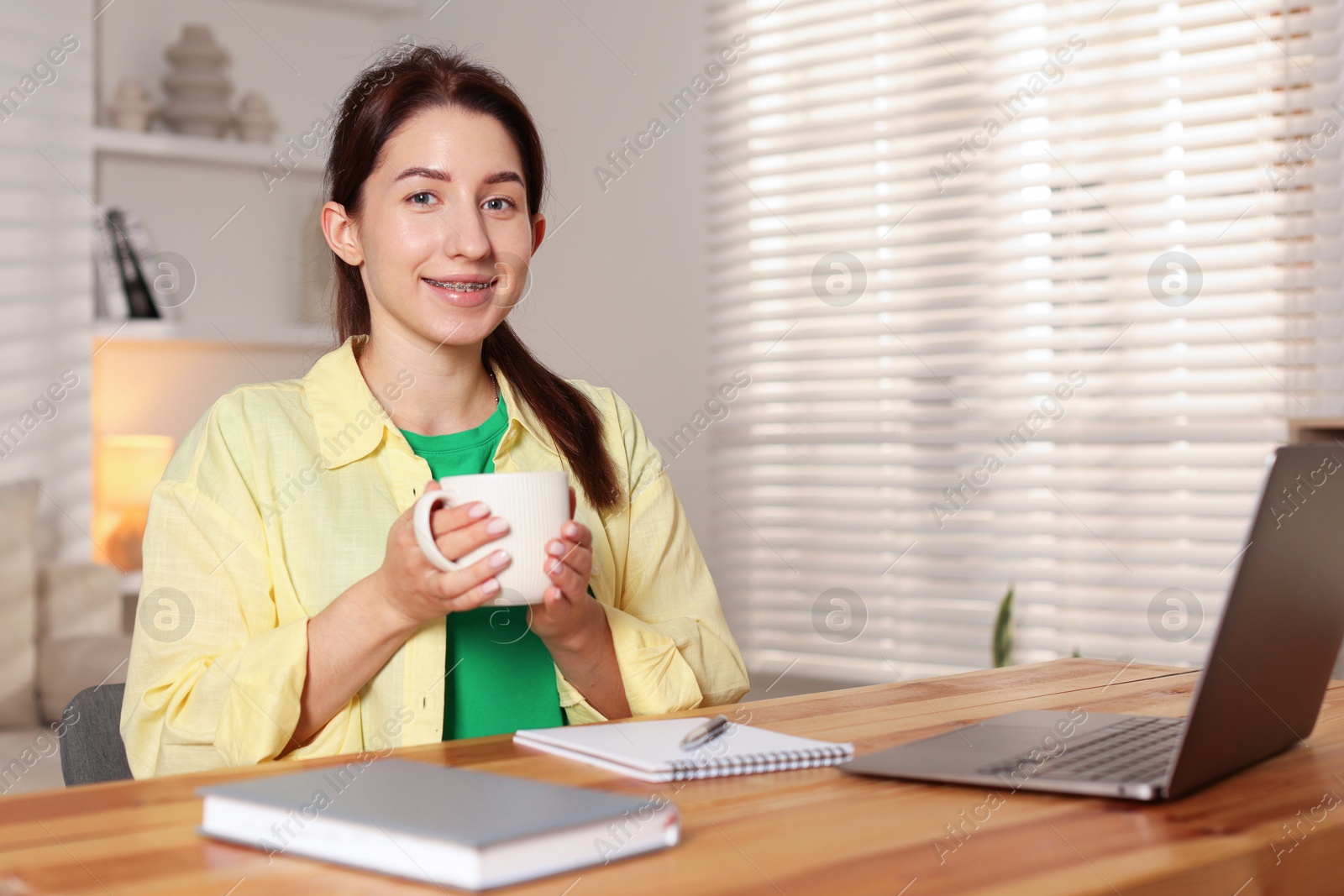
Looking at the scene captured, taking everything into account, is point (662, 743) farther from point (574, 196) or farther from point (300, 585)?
point (574, 196)

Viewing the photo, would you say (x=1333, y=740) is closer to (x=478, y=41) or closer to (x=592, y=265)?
(x=592, y=265)

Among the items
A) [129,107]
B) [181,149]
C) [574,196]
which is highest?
[129,107]

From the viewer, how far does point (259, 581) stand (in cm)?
121

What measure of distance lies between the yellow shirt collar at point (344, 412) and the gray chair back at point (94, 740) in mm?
302

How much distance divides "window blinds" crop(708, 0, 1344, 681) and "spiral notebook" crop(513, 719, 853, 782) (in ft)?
6.39

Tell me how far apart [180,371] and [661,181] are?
5.18 ft

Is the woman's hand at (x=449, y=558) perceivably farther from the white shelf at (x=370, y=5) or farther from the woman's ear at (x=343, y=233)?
the white shelf at (x=370, y=5)

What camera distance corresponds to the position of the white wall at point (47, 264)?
3.46 meters

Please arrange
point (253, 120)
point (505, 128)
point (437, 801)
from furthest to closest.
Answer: point (253, 120) < point (505, 128) < point (437, 801)

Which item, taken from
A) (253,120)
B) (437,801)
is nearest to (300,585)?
(437,801)

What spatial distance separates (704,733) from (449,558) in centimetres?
22

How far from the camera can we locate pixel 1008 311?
118 inches

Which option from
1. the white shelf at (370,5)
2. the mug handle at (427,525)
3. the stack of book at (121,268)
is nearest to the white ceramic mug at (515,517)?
the mug handle at (427,525)

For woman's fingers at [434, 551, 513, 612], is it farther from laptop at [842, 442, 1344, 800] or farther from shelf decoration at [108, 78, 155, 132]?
shelf decoration at [108, 78, 155, 132]
